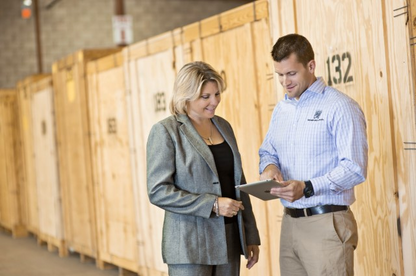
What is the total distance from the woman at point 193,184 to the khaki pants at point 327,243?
341mm

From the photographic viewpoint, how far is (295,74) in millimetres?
3225

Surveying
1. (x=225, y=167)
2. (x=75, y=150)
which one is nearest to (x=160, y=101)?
(x=75, y=150)

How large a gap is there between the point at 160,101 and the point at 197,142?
3083 mm

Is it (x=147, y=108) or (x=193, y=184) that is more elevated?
(x=147, y=108)

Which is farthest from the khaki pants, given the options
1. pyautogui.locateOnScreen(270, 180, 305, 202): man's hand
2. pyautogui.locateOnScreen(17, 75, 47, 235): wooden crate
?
pyautogui.locateOnScreen(17, 75, 47, 235): wooden crate

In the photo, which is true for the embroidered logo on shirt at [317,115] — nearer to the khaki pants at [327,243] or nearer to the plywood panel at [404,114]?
the khaki pants at [327,243]

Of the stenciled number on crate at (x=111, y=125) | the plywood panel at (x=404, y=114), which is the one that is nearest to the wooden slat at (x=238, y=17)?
the plywood panel at (x=404, y=114)

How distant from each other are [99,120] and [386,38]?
476 cm

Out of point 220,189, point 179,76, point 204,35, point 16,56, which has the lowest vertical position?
point 220,189

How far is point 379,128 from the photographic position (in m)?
3.79

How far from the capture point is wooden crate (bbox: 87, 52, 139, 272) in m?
7.22

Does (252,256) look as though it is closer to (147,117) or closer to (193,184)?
(193,184)

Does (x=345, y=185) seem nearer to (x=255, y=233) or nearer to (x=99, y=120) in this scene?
(x=255, y=233)

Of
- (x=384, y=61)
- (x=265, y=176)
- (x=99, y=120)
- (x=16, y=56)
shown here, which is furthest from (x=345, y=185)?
(x=16, y=56)
